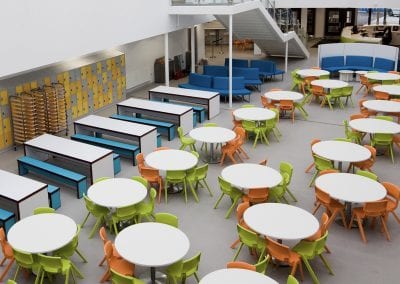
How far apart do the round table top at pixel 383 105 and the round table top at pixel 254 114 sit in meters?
2.66

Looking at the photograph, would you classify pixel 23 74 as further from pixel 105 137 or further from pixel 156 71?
pixel 156 71

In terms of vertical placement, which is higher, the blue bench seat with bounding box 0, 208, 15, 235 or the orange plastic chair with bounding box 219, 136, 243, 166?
the orange plastic chair with bounding box 219, 136, 243, 166

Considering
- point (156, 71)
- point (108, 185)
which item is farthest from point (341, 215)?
point (156, 71)

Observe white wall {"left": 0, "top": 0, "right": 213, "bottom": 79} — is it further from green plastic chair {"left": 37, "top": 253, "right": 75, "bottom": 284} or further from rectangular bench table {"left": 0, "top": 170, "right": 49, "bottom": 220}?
green plastic chair {"left": 37, "top": 253, "right": 75, "bottom": 284}

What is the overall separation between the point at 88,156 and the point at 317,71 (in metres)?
9.70

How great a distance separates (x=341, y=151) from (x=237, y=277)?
4.96m

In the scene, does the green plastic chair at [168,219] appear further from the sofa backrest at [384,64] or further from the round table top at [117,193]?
the sofa backrest at [384,64]

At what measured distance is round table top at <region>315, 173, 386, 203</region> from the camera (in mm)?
8328

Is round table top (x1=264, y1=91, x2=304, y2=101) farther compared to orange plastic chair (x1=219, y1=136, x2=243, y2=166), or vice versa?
round table top (x1=264, y1=91, x2=304, y2=101)

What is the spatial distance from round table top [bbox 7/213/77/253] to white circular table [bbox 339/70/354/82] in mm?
13851

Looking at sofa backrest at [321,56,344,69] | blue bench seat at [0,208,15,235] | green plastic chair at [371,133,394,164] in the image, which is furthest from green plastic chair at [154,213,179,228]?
sofa backrest at [321,56,344,69]

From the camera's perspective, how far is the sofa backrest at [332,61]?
65.5 feet

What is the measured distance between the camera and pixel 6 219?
28.1 feet

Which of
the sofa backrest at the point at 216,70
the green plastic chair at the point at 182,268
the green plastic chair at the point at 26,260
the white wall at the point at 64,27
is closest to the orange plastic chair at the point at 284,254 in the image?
the green plastic chair at the point at 182,268
